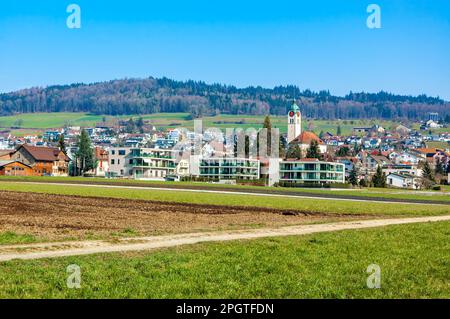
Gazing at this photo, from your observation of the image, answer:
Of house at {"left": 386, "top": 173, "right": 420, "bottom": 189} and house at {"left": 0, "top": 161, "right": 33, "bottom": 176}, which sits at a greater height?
house at {"left": 0, "top": 161, "right": 33, "bottom": 176}

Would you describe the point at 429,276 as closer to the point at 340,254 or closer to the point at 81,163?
the point at 340,254

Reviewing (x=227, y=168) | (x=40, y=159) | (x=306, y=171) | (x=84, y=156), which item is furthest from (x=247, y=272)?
(x=84, y=156)

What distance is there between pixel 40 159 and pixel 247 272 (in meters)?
150

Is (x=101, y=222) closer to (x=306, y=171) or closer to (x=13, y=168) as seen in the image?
(x=306, y=171)

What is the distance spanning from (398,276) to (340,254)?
365 cm

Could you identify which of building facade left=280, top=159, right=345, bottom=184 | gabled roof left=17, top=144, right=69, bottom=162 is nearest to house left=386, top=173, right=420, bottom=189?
building facade left=280, top=159, right=345, bottom=184

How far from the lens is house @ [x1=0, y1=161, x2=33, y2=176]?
14412 centimetres

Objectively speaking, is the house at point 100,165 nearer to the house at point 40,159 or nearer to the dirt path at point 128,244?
the house at point 40,159

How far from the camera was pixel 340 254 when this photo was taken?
18469 mm

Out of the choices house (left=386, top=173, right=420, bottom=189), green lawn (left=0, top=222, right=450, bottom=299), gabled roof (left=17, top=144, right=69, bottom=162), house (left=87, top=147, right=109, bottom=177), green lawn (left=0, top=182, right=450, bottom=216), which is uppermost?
green lawn (left=0, top=222, right=450, bottom=299)

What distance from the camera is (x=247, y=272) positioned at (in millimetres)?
15070

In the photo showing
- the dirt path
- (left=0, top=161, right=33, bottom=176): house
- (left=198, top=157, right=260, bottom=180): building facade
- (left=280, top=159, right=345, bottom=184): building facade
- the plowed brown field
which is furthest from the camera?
(left=0, top=161, right=33, bottom=176): house

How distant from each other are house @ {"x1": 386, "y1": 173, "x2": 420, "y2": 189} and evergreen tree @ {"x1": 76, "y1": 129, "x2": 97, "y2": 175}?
7677cm

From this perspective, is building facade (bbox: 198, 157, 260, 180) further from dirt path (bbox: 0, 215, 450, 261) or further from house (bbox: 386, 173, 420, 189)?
dirt path (bbox: 0, 215, 450, 261)
